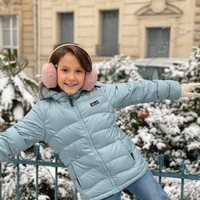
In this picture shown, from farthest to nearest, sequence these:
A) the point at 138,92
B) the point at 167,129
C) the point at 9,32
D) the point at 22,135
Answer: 1. the point at 9,32
2. the point at 167,129
3. the point at 138,92
4. the point at 22,135

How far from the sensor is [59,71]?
2373mm

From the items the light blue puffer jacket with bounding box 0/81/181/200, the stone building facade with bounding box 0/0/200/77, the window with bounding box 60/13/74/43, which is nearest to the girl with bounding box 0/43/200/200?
the light blue puffer jacket with bounding box 0/81/181/200

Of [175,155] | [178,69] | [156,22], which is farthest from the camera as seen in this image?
[156,22]

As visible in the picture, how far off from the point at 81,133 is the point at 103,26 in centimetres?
1609

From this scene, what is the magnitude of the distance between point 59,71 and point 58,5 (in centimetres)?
1683

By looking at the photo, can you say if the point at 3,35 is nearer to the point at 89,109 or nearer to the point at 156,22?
the point at 156,22

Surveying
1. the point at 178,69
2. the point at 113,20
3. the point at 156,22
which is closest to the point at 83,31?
the point at 113,20

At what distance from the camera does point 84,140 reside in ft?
7.61

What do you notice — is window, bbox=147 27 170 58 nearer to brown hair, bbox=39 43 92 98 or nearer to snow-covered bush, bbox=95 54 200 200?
snow-covered bush, bbox=95 54 200 200

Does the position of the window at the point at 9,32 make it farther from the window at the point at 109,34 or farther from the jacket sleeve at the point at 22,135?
the jacket sleeve at the point at 22,135

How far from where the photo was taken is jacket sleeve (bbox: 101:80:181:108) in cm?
243

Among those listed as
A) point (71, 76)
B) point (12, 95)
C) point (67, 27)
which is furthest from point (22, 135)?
point (67, 27)

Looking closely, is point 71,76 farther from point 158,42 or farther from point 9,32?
point 9,32

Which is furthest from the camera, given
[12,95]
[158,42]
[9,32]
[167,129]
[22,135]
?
[9,32]
